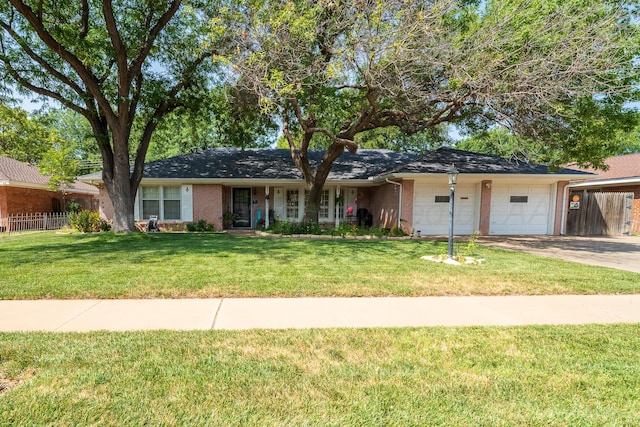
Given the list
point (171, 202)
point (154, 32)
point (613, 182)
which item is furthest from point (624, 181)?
point (171, 202)

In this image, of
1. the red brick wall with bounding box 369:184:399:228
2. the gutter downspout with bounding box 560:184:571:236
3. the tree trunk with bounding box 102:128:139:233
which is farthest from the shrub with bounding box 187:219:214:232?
the gutter downspout with bounding box 560:184:571:236

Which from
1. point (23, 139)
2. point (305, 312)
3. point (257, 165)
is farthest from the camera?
point (23, 139)

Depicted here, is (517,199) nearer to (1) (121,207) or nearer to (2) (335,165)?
(2) (335,165)

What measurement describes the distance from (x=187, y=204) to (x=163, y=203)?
4.31 feet

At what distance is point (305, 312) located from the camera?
4383mm

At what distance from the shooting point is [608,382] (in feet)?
9.07

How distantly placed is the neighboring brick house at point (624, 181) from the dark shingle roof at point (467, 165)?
13.2 feet

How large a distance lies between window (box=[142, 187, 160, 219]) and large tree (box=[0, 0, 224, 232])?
242cm

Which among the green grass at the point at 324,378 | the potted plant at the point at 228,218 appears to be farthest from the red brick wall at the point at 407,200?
the green grass at the point at 324,378

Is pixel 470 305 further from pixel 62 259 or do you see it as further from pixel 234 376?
pixel 62 259

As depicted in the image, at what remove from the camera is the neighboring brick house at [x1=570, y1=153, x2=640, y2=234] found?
15.4 meters

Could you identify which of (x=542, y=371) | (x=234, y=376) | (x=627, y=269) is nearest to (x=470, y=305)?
(x=542, y=371)

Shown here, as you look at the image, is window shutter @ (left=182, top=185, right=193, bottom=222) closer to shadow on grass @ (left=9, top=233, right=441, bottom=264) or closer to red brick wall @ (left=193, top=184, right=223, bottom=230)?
red brick wall @ (left=193, top=184, right=223, bottom=230)

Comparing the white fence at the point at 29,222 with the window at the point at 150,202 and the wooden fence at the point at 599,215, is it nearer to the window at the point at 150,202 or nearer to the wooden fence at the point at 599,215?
the window at the point at 150,202
